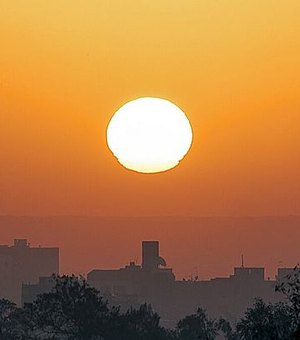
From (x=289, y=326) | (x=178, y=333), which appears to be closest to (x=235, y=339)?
(x=178, y=333)

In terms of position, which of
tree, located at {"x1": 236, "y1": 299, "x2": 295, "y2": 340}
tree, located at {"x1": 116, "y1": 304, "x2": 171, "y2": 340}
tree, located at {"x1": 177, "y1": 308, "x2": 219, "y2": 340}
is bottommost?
tree, located at {"x1": 236, "y1": 299, "x2": 295, "y2": 340}

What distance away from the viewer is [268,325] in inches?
3656

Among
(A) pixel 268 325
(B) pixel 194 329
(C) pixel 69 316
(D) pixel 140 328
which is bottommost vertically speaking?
(A) pixel 268 325

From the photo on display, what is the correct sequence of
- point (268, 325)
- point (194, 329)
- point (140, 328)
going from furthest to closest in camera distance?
point (194, 329) < point (140, 328) < point (268, 325)

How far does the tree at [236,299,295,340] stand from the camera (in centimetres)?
8696

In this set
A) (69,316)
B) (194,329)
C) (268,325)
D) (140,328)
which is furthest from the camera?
(194,329)

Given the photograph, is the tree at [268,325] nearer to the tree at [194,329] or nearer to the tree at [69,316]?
the tree at [69,316]

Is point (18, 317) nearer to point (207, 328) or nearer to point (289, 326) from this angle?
point (207, 328)

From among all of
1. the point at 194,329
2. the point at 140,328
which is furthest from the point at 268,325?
the point at 194,329

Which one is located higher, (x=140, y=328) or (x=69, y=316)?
(x=69, y=316)

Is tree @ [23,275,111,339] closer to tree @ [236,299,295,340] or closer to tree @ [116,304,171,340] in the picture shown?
tree @ [116,304,171,340]

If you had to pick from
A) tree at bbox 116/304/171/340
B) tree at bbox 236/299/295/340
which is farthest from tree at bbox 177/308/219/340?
tree at bbox 236/299/295/340

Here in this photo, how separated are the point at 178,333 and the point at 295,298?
83284 millimetres

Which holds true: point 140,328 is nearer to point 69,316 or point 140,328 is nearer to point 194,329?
point 69,316
